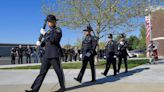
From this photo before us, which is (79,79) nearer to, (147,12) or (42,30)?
(42,30)

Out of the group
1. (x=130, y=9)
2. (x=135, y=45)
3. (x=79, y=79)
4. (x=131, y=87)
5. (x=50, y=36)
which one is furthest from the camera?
(x=135, y=45)

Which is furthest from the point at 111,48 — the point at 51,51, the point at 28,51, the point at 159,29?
the point at 159,29

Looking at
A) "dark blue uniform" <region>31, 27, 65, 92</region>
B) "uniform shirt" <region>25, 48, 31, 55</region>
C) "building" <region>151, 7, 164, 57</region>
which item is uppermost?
"building" <region>151, 7, 164, 57</region>

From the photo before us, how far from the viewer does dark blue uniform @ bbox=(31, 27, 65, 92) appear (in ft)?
31.6

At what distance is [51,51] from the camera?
31.9ft

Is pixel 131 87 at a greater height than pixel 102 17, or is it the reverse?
pixel 102 17

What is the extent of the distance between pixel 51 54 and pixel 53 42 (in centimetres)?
32

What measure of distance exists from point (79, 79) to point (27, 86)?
5.69ft

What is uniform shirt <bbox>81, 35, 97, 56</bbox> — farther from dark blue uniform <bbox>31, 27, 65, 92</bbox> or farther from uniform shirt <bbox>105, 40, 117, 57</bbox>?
uniform shirt <bbox>105, 40, 117, 57</bbox>

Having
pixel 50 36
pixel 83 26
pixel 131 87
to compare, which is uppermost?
pixel 83 26

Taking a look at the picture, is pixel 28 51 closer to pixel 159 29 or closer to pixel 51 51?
pixel 51 51

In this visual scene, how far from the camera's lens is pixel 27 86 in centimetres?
1117

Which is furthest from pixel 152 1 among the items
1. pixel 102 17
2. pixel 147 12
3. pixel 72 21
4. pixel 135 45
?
pixel 135 45

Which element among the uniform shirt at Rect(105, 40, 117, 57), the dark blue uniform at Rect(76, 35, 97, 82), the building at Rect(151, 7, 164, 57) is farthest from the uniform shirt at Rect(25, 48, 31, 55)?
the building at Rect(151, 7, 164, 57)
